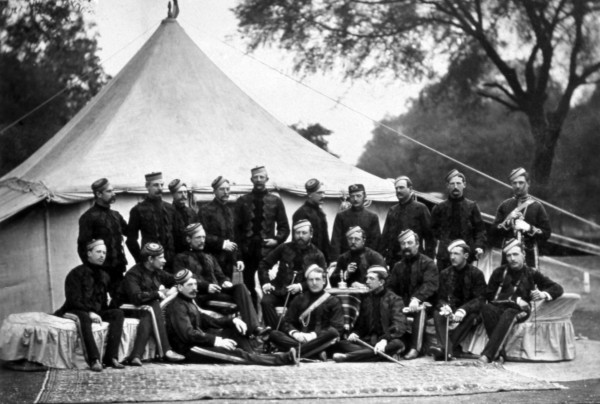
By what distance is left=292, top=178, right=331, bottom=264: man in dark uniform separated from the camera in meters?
9.52

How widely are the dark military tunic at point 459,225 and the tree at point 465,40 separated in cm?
506

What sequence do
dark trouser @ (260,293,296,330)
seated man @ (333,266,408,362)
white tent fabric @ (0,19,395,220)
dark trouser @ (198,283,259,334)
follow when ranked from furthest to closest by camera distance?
white tent fabric @ (0,19,395,220) → dark trouser @ (260,293,296,330) → dark trouser @ (198,283,259,334) → seated man @ (333,266,408,362)

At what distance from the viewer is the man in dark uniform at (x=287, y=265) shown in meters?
8.74

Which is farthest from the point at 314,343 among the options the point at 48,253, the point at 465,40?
the point at 465,40

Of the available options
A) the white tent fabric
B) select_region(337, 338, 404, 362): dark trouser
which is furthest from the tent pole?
select_region(337, 338, 404, 362): dark trouser

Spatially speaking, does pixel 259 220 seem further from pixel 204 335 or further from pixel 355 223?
pixel 204 335

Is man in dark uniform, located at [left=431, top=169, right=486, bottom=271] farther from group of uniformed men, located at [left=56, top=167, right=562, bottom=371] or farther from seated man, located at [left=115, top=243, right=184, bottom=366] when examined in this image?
seated man, located at [left=115, top=243, right=184, bottom=366]

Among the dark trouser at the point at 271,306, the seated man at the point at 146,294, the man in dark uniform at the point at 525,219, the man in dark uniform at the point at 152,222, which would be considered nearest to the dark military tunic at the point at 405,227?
the man in dark uniform at the point at 525,219

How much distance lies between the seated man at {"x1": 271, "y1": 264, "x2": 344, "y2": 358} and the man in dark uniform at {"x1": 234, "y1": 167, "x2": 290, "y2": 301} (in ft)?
3.57

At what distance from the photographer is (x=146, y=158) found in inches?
410

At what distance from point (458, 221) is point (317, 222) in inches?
52.5

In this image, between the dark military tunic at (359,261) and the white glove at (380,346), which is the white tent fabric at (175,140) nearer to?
the dark military tunic at (359,261)

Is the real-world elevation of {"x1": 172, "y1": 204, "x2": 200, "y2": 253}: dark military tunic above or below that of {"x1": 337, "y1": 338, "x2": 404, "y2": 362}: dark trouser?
above

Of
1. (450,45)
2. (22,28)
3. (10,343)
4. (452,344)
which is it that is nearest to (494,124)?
(450,45)
